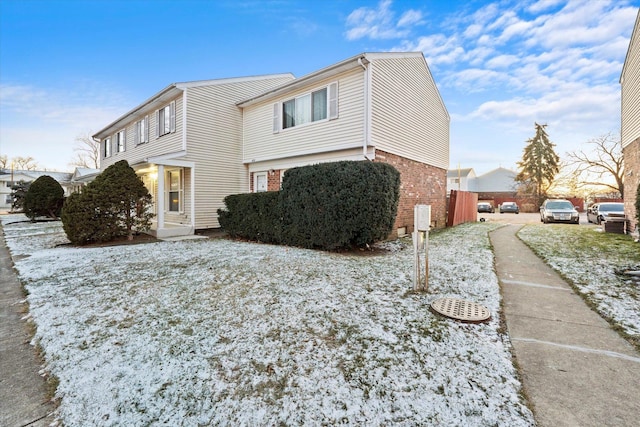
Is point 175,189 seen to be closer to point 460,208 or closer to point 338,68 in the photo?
point 338,68

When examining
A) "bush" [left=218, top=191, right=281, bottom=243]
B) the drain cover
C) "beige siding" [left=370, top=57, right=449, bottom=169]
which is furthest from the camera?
"beige siding" [left=370, top=57, right=449, bottom=169]

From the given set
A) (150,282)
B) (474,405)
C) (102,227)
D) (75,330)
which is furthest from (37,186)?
(474,405)

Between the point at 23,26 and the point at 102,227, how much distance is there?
10.6 metres

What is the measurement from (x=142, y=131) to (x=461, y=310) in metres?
16.9

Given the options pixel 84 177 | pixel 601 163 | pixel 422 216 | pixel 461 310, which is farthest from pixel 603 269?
pixel 601 163

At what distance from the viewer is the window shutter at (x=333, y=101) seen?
969cm

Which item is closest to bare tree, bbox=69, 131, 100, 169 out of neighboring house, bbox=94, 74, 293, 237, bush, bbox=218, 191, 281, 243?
neighboring house, bbox=94, 74, 293, 237

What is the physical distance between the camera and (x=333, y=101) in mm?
9781

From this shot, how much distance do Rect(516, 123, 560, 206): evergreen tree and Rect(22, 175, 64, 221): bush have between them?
44961 millimetres

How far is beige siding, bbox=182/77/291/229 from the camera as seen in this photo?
12.0 meters

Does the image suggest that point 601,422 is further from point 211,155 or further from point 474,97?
point 474,97

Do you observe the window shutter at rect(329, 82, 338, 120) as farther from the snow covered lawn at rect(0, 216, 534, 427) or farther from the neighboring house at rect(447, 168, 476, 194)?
the neighboring house at rect(447, 168, 476, 194)

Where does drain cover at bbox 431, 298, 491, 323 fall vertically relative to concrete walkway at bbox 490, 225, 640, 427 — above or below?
above

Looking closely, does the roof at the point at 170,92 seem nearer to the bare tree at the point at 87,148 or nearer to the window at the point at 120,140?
the window at the point at 120,140
